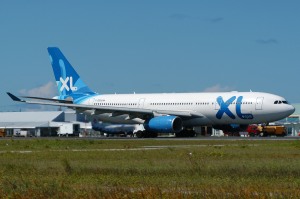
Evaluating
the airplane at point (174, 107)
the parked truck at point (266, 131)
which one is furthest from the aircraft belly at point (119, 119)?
the parked truck at point (266, 131)

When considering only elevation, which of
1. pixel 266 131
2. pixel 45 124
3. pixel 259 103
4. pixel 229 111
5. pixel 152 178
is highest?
pixel 45 124

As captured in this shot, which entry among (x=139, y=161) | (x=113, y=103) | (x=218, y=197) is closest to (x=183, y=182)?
(x=218, y=197)

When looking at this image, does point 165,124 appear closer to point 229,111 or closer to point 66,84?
point 229,111

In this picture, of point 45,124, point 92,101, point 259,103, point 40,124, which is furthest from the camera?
point 40,124

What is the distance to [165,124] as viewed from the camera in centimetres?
7475

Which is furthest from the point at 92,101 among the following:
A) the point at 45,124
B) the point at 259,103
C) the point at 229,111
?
the point at 45,124

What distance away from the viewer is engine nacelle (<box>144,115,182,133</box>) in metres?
74.8

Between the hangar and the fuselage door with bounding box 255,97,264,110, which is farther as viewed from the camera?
the hangar

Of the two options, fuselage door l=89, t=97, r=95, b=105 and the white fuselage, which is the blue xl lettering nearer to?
the white fuselage

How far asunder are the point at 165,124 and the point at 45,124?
68.7 meters

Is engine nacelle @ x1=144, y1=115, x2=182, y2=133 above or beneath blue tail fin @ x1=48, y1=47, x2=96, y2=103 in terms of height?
beneath

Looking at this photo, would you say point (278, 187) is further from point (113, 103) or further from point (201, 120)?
point (113, 103)

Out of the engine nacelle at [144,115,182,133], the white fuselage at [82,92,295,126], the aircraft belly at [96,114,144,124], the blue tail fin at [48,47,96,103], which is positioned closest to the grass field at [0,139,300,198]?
the white fuselage at [82,92,295,126]

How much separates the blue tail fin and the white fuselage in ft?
20.3
